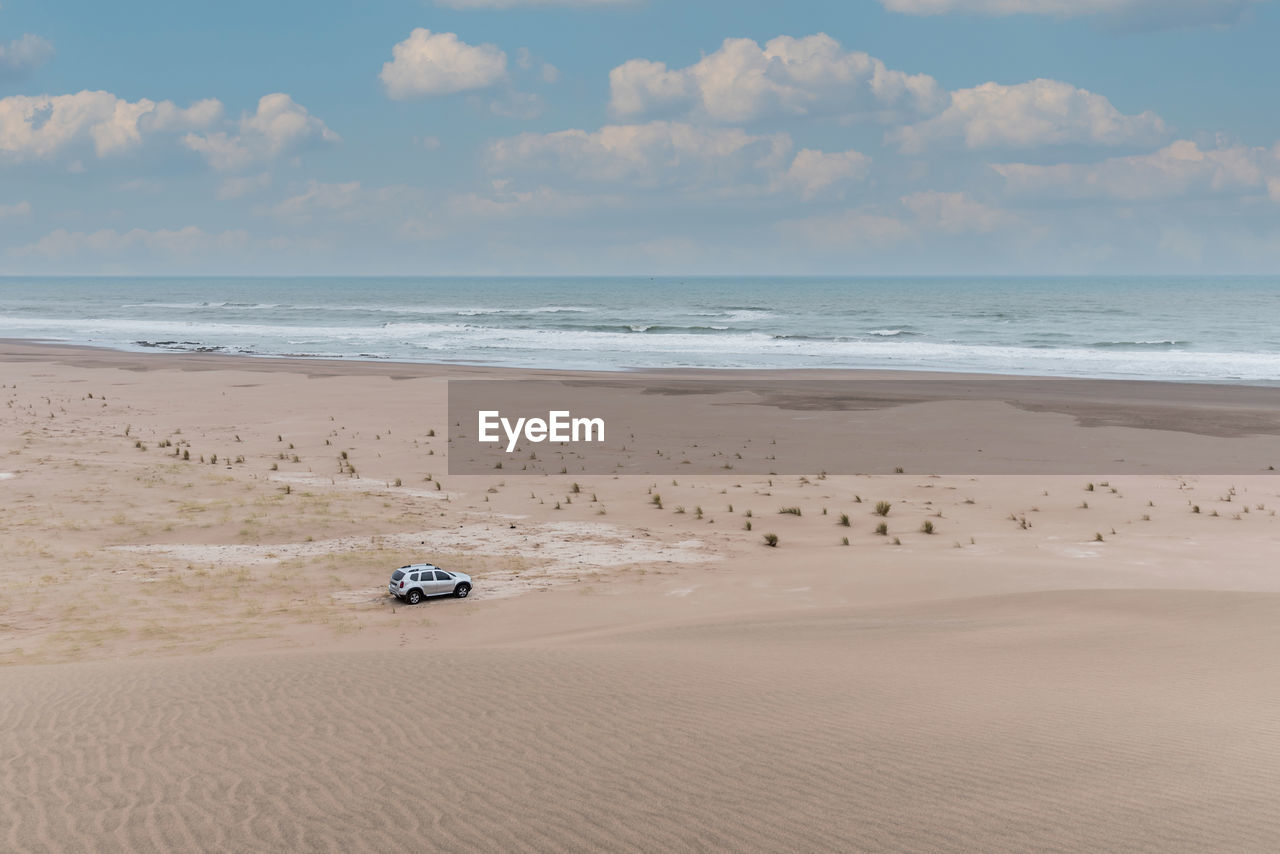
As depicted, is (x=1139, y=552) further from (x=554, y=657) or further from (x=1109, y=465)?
(x=554, y=657)

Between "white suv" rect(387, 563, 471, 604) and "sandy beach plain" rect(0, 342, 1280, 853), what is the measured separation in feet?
1.07

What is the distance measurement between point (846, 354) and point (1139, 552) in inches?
1899

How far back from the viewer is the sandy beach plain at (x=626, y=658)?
562cm

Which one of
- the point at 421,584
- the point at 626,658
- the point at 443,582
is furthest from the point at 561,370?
the point at 626,658

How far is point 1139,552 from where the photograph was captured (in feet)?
54.7

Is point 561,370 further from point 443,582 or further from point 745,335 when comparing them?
point 443,582

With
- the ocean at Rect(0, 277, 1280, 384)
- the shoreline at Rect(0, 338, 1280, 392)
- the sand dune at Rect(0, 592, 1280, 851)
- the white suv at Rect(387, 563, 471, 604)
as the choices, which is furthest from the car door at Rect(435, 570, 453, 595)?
the ocean at Rect(0, 277, 1280, 384)

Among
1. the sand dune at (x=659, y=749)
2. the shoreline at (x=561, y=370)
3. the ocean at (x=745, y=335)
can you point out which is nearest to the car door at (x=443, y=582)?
the sand dune at (x=659, y=749)

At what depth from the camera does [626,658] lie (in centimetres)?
1014

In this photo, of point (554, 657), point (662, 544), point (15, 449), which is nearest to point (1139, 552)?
point (662, 544)

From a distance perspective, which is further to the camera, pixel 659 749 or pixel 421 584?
pixel 421 584

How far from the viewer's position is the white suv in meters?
14.0

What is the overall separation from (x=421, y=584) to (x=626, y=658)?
16.0 feet

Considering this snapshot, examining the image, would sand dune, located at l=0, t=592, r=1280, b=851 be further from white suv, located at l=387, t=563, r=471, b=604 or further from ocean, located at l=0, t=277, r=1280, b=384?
ocean, located at l=0, t=277, r=1280, b=384
